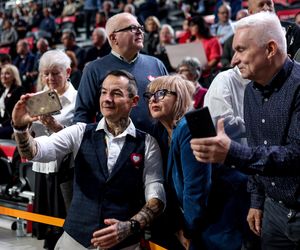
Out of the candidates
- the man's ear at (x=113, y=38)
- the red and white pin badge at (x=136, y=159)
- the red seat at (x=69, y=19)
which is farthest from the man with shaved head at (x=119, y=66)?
the red seat at (x=69, y=19)

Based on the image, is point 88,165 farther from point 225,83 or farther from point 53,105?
point 225,83

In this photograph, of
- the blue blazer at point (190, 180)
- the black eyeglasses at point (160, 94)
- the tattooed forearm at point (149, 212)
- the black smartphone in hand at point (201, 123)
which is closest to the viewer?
the black smartphone in hand at point (201, 123)

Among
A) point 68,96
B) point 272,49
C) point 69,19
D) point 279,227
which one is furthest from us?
point 69,19

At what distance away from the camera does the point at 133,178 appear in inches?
112

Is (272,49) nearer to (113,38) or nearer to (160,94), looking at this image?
(160,94)

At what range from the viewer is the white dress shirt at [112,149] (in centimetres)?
281

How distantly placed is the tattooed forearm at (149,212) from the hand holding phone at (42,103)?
24.6 inches

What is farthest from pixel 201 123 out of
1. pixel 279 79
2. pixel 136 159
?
pixel 136 159

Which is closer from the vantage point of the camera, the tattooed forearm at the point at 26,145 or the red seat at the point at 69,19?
the tattooed forearm at the point at 26,145

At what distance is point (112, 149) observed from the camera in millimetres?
2859

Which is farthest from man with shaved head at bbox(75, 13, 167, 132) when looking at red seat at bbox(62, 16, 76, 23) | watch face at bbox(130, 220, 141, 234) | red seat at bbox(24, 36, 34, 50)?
red seat at bbox(62, 16, 76, 23)

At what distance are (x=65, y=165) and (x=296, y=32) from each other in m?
1.61

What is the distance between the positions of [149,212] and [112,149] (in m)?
0.36

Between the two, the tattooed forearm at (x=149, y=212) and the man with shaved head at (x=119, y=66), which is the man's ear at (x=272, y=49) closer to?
the tattooed forearm at (x=149, y=212)
